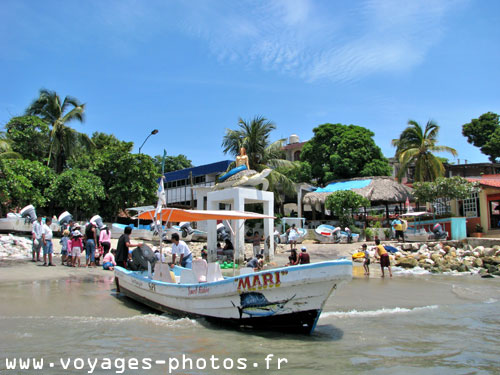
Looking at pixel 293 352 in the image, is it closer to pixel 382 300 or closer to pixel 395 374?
pixel 395 374

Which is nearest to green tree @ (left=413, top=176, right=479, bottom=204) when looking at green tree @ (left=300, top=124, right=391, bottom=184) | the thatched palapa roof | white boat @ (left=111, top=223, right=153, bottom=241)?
the thatched palapa roof

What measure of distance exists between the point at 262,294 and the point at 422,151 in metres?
28.7

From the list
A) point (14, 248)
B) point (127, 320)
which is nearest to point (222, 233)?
point (14, 248)

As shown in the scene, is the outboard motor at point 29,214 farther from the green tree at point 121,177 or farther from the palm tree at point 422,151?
the palm tree at point 422,151

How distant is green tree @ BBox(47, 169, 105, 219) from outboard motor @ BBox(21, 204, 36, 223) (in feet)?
11.3

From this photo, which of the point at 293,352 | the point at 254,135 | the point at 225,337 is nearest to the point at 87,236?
the point at 225,337

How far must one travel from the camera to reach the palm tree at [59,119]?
98.0 ft

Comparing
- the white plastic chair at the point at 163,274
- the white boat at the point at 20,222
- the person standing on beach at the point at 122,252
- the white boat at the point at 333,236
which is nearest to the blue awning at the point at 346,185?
the white boat at the point at 333,236

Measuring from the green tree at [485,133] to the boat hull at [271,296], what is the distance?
44081 mm

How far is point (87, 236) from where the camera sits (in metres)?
14.9

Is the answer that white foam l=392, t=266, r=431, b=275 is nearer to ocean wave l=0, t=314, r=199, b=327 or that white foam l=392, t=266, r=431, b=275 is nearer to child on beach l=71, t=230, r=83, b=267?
ocean wave l=0, t=314, r=199, b=327

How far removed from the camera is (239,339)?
6742 mm

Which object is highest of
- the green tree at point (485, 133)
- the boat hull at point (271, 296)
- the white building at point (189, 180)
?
the green tree at point (485, 133)

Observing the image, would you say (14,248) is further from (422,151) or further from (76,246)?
(422,151)
